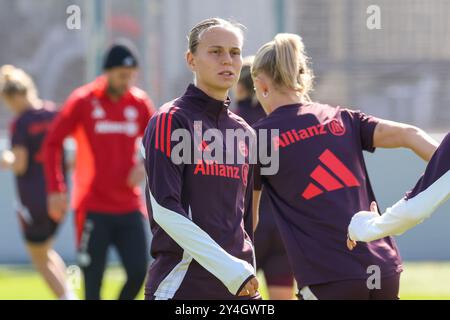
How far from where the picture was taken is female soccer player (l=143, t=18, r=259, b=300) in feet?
15.2

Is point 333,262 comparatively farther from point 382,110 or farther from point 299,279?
point 382,110

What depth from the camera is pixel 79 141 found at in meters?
8.87

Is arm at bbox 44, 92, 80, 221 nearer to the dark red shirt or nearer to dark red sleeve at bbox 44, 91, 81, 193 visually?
dark red sleeve at bbox 44, 91, 81, 193

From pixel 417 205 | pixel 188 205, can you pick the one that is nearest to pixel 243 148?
pixel 188 205

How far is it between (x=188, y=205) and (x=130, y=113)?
404 centimetres

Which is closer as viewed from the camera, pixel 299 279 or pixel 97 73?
pixel 299 279

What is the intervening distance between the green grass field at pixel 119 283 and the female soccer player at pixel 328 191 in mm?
4417

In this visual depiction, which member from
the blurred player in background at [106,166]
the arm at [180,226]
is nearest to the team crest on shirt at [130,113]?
the blurred player in background at [106,166]

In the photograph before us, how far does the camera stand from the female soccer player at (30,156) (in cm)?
1030

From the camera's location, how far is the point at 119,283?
1152 centimetres

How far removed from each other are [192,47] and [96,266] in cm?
352

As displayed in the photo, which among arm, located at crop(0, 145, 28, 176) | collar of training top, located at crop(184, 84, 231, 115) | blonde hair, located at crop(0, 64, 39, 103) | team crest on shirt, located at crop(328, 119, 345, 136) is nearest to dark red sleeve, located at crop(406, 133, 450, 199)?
team crest on shirt, located at crop(328, 119, 345, 136)

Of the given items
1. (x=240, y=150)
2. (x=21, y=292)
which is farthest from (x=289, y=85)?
(x=21, y=292)

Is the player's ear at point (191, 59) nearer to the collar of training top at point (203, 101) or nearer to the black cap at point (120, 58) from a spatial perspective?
the collar of training top at point (203, 101)
